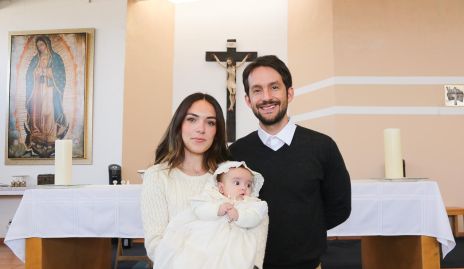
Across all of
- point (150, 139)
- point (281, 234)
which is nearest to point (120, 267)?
point (150, 139)

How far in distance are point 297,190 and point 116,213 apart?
1.26 m

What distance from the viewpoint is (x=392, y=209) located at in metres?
2.48

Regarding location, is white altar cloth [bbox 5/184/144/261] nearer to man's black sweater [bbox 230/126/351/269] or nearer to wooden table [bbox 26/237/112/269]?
wooden table [bbox 26/237/112/269]

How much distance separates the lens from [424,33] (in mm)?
6223

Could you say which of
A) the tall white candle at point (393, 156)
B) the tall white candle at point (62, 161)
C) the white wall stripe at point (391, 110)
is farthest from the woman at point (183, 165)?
the white wall stripe at point (391, 110)

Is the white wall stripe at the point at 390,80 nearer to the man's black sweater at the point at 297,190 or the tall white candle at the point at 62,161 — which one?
the tall white candle at the point at 62,161

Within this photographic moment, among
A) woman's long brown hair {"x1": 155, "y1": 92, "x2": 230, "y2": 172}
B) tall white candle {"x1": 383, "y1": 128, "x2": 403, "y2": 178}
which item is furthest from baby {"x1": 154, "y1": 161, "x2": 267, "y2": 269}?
tall white candle {"x1": 383, "y1": 128, "x2": 403, "y2": 178}

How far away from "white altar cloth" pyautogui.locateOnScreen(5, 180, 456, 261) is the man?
0.85 meters

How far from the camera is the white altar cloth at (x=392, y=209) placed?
2.44m

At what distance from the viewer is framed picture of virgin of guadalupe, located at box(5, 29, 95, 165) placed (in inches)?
245

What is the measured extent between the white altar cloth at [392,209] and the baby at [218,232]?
116 cm

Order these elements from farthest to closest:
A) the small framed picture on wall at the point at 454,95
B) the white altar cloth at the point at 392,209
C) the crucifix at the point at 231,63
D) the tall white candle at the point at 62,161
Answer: the crucifix at the point at 231,63
the small framed picture on wall at the point at 454,95
the tall white candle at the point at 62,161
the white altar cloth at the point at 392,209

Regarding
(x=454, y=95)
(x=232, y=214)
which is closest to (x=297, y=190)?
(x=232, y=214)

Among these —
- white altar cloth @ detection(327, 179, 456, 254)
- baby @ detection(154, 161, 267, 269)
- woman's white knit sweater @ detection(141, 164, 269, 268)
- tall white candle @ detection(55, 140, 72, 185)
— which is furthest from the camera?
tall white candle @ detection(55, 140, 72, 185)
